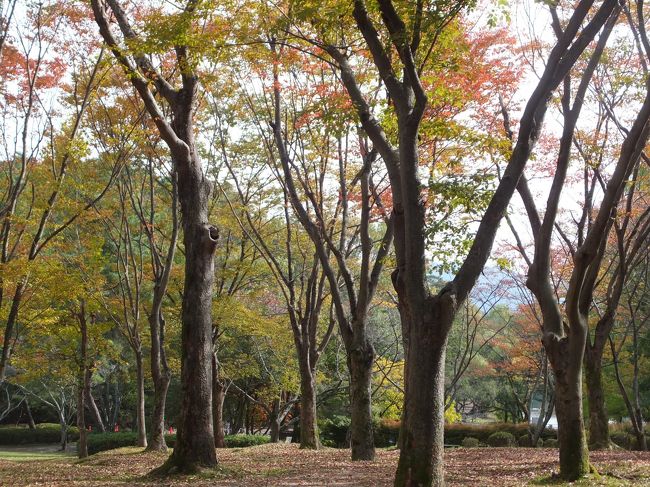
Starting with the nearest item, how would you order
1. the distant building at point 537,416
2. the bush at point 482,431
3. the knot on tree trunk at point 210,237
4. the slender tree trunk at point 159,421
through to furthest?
the knot on tree trunk at point 210,237, the slender tree trunk at point 159,421, the bush at point 482,431, the distant building at point 537,416

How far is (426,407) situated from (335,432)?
1994 cm

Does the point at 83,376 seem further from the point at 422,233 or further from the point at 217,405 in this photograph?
the point at 422,233

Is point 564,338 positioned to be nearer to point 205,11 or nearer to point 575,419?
point 575,419

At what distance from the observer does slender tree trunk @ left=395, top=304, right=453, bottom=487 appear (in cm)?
536

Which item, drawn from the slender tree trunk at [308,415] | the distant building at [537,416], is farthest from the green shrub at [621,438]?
the slender tree trunk at [308,415]

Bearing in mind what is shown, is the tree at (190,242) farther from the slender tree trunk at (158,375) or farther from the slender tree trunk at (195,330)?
the slender tree trunk at (158,375)

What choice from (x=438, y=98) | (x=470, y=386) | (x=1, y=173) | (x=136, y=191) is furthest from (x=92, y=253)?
(x=470, y=386)

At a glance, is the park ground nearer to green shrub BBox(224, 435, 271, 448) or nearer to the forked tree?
the forked tree

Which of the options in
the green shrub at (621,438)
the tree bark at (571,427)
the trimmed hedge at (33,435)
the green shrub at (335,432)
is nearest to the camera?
the tree bark at (571,427)

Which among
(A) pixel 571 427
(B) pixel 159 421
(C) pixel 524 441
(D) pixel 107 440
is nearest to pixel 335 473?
(A) pixel 571 427

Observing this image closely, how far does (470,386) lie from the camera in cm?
2953

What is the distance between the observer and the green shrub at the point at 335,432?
23766 mm

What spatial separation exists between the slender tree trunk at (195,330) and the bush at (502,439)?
1303 centimetres

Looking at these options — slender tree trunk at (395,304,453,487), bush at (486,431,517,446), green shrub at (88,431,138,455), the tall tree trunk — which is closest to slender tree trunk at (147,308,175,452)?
the tall tree trunk
